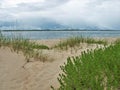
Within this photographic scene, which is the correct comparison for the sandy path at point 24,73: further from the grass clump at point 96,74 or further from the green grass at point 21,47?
the grass clump at point 96,74

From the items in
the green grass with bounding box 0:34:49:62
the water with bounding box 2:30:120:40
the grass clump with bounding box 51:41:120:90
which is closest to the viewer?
the grass clump with bounding box 51:41:120:90

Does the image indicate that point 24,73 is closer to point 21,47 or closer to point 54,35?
point 21,47

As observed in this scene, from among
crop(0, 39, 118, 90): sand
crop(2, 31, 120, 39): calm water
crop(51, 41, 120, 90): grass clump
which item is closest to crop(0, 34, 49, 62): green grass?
crop(0, 39, 118, 90): sand

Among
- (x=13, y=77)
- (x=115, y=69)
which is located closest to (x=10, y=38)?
(x=13, y=77)

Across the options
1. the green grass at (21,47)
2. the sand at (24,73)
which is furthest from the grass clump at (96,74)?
the green grass at (21,47)

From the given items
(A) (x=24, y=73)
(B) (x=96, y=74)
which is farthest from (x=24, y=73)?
(B) (x=96, y=74)

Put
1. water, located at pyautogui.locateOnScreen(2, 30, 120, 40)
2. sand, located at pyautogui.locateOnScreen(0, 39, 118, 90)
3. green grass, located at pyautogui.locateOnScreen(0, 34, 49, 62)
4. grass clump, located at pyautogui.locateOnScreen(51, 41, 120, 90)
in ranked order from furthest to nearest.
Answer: water, located at pyautogui.locateOnScreen(2, 30, 120, 40)
green grass, located at pyautogui.locateOnScreen(0, 34, 49, 62)
sand, located at pyautogui.locateOnScreen(0, 39, 118, 90)
grass clump, located at pyautogui.locateOnScreen(51, 41, 120, 90)

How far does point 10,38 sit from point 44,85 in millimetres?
3875

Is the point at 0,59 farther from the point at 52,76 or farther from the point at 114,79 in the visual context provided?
the point at 114,79

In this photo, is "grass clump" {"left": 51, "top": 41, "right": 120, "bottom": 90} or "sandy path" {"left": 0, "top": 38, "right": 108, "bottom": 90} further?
"sandy path" {"left": 0, "top": 38, "right": 108, "bottom": 90}

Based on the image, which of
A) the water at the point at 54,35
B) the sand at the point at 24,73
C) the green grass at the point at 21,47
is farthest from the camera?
the water at the point at 54,35

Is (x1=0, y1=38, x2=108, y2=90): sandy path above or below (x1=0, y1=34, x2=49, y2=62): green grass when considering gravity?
below

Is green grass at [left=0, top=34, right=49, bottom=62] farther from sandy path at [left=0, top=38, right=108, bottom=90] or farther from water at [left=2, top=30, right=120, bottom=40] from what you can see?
water at [left=2, top=30, right=120, bottom=40]

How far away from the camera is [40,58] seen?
31.3ft
